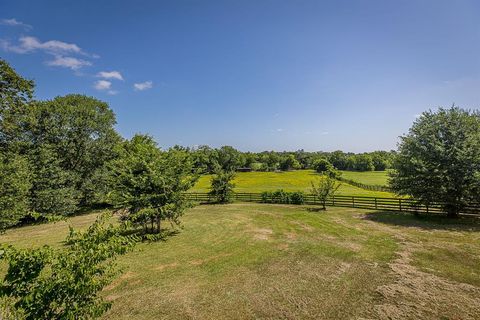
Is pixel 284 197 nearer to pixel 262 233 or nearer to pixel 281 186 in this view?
pixel 262 233

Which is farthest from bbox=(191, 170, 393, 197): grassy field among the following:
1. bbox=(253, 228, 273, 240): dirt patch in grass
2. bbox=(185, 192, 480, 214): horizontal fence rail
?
bbox=(253, 228, 273, 240): dirt patch in grass

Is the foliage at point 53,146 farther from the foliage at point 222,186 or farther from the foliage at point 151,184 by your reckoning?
the foliage at point 222,186

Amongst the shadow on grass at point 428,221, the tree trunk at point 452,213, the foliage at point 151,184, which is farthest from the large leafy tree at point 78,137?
the tree trunk at point 452,213

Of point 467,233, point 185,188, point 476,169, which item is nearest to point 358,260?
point 467,233

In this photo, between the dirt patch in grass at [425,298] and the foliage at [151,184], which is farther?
the foliage at [151,184]

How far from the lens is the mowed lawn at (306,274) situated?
7590 millimetres

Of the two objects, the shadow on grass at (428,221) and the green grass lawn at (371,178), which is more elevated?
the green grass lawn at (371,178)

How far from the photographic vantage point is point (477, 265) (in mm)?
10227

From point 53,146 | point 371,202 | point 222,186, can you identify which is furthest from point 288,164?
point 53,146

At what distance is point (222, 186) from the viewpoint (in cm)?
3105

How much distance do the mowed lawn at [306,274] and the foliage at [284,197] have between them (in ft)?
37.8

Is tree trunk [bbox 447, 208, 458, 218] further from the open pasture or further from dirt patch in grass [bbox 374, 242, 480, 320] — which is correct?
the open pasture

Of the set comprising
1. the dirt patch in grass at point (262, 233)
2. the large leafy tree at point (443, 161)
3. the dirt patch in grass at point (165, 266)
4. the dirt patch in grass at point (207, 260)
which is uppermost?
the large leafy tree at point (443, 161)

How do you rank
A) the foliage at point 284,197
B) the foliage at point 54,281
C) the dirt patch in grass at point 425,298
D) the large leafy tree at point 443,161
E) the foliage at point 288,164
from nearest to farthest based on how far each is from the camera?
the foliage at point 54,281, the dirt patch in grass at point 425,298, the large leafy tree at point 443,161, the foliage at point 284,197, the foliage at point 288,164
